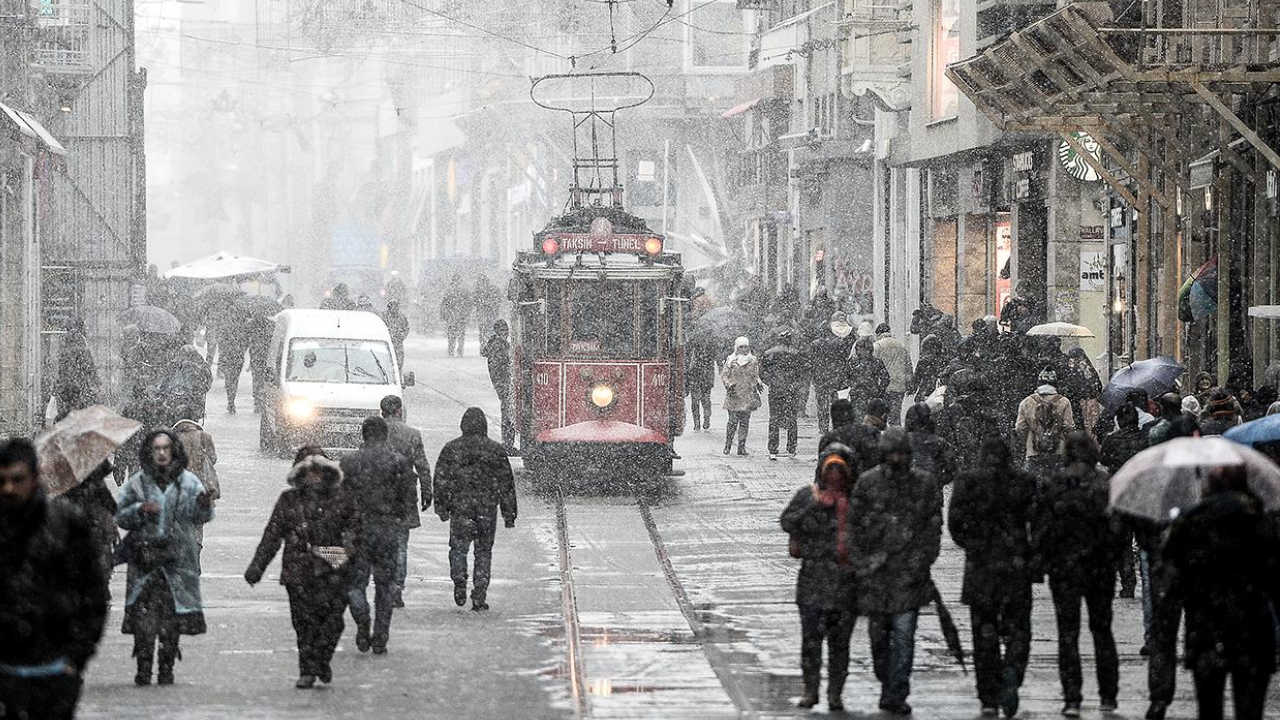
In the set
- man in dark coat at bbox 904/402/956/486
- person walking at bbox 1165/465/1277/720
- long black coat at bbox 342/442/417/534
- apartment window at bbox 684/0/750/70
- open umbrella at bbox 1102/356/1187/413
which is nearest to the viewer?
person walking at bbox 1165/465/1277/720

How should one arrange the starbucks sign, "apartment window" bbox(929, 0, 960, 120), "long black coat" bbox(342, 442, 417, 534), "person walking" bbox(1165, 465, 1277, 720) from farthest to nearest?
"apartment window" bbox(929, 0, 960, 120) → the starbucks sign → "long black coat" bbox(342, 442, 417, 534) → "person walking" bbox(1165, 465, 1277, 720)

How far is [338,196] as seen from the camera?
11531 centimetres

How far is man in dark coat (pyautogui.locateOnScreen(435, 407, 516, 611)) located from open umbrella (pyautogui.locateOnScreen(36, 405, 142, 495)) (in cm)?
361

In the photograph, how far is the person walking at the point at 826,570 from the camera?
12.0 metres

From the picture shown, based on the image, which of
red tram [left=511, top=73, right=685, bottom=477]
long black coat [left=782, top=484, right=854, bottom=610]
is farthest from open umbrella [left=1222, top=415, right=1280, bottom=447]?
red tram [left=511, top=73, right=685, bottom=477]

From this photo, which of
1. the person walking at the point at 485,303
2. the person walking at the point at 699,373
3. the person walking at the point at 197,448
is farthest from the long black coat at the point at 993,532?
the person walking at the point at 485,303

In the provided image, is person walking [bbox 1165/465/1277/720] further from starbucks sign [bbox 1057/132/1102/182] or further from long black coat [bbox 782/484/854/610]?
starbucks sign [bbox 1057/132/1102/182]

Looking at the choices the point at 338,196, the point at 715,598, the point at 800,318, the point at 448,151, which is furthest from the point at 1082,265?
the point at 338,196

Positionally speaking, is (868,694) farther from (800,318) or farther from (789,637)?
(800,318)

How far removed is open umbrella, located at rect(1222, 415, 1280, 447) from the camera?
13.0 m

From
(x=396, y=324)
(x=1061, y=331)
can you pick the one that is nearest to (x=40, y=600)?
(x=1061, y=331)

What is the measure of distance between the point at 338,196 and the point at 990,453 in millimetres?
105094

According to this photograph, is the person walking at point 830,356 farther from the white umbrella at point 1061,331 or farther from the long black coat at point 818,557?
the long black coat at point 818,557

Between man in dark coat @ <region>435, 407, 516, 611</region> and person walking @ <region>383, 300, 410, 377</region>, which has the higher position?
person walking @ <region>383, 300, 410, 377</region>
